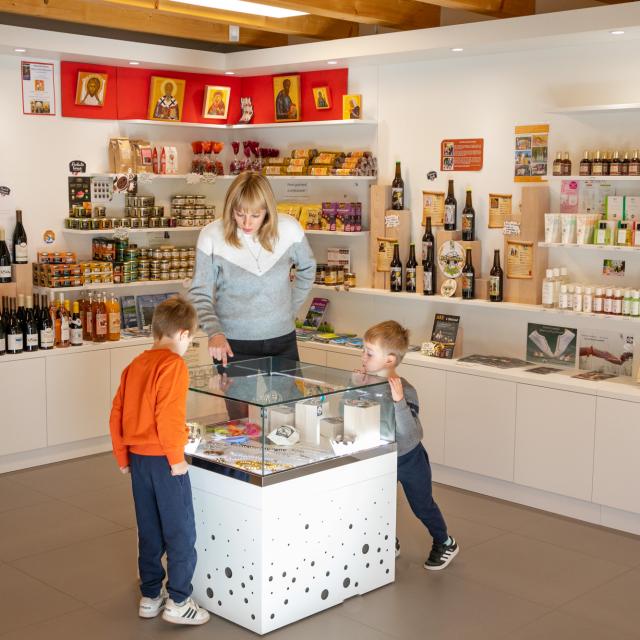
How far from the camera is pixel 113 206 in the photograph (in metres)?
7.36

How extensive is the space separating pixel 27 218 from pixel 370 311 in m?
2.67

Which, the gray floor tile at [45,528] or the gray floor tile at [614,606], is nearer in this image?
the gray floor tile at [614,606]

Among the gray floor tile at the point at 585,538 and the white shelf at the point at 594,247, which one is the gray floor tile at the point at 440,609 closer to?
the gray floor tile at the point at 585,538

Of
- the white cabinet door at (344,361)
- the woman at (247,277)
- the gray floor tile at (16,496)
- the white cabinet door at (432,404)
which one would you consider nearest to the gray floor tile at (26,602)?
the gray floor tile at (16,496)

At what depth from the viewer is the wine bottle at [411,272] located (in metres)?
6.61

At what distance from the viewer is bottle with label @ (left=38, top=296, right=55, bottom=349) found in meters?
6.45

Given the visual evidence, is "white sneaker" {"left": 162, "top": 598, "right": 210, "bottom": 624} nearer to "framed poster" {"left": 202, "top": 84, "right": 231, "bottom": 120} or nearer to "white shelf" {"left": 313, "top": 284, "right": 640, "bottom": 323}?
"white shelf" {"left": 313, "top": 284, "right": 640, "bottom": 323}

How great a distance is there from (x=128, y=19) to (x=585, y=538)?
4709mm

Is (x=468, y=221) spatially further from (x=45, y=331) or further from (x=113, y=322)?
(x=45, y=331)

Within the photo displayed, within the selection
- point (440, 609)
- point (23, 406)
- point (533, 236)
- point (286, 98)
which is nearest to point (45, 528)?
point (23, 406)

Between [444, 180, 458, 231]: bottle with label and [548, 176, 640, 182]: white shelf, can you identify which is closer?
[548, 176, 640, 182]: white shelf

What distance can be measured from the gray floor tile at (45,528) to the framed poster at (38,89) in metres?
2.92

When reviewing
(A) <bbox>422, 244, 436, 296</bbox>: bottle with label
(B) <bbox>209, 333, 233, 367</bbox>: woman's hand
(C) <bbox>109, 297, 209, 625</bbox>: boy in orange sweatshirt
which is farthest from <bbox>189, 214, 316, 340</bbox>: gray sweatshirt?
(A) <bbox>422, 244, 436, 296</bbox>: bottle with label

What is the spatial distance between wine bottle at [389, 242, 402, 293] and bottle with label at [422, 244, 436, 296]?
22 cm
